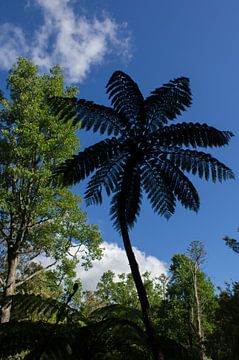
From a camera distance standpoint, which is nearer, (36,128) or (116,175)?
(116,175)

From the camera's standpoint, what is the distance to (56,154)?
49.3 ft

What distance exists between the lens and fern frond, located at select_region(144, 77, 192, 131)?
24.9ft

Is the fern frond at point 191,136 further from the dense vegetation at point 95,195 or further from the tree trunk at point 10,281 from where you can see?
the tree trunk at point 10,281

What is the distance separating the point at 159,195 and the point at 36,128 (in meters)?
7.80

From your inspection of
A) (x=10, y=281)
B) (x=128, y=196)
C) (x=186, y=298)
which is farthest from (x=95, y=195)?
(x=186, y=298)

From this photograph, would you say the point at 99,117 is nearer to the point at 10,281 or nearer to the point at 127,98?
the point at 127,98

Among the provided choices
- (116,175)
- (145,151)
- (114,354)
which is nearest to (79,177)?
(116,175)

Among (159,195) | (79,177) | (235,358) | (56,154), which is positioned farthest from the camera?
(56,154)

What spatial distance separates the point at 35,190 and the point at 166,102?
7.78 m

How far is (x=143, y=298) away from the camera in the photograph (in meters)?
5.98

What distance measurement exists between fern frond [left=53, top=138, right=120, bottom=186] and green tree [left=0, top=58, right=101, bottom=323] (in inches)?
251

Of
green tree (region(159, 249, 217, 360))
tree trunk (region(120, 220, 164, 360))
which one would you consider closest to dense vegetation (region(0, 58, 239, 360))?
tree trunk (region(120, 220, 164, 360))

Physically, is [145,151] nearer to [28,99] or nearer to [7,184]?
[7,184]

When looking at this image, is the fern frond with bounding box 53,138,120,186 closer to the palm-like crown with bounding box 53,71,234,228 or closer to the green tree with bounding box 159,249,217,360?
the palm-like crown with bounding box 53,71,234,228
